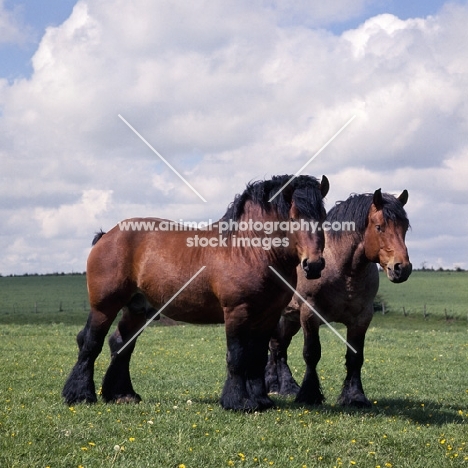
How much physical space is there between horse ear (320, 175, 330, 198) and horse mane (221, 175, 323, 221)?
63 millimetres

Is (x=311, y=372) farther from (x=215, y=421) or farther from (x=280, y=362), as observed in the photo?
(x=215, y=421)

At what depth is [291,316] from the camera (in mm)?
11172

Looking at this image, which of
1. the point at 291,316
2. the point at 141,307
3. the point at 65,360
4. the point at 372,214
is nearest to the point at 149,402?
the point at 141,307

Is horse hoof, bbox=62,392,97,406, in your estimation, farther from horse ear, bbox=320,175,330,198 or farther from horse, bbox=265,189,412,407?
horse ear, bbox=320,175,330,198

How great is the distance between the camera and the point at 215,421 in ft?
25.8

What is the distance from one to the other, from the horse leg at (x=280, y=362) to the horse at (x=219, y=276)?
2.82 m

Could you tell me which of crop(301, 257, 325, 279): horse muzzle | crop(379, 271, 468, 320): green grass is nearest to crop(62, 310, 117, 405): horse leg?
crop(301, 257, 325, 279): horse muzzle

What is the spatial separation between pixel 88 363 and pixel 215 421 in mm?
2634

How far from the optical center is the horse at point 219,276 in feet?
27.6

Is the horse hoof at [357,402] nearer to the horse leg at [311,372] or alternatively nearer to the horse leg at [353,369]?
the horse leg at [353,369]

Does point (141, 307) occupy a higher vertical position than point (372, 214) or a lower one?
lower

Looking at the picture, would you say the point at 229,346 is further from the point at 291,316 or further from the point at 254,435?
the point at 291,316

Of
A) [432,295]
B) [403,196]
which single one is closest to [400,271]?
[403,196]

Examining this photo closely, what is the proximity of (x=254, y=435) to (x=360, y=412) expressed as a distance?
2484mm
